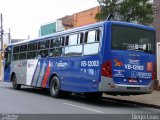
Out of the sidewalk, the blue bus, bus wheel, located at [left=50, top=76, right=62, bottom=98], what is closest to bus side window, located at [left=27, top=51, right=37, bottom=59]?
the blue bus

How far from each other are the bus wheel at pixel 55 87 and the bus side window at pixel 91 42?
9.74 ft

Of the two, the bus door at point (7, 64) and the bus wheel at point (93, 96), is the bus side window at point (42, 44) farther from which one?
the bus door at point (7, 64)

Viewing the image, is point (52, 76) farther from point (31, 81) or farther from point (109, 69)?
point (109, 69)

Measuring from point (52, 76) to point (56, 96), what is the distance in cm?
114

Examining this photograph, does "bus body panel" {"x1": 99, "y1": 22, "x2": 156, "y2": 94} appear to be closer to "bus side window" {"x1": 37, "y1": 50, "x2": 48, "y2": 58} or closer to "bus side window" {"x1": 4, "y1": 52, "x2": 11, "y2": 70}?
"bus side window" {"x1": 37, "y1": 50, "x2": 48, "y2": 58}

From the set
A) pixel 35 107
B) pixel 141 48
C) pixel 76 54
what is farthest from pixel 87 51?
pixel 35 107

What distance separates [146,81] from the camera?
1703 cm

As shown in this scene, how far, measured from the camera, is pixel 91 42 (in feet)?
55.9

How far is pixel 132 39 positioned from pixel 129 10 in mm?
4331

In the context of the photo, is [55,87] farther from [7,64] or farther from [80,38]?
[7,64]

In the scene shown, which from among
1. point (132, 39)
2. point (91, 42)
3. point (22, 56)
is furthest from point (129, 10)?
point (22, 56)

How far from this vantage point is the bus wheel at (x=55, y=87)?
64.5 ft

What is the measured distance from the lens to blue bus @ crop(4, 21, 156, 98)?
1619 centimetres

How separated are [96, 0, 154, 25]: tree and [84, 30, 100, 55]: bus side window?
392cm
